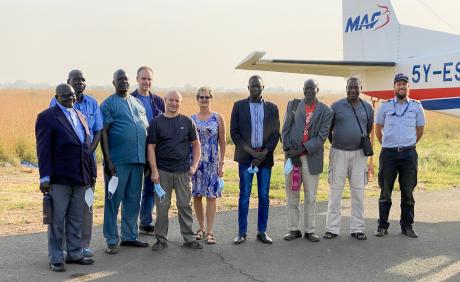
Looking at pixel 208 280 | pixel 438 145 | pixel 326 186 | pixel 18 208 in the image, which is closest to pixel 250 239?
pixel 208 280

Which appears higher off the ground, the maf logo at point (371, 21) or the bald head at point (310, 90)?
the maf logo at point (371, 21)

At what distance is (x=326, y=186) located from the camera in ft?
34.3

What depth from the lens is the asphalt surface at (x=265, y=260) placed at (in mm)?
4695

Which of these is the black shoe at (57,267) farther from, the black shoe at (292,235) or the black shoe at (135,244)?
the black shoe at (292,235)

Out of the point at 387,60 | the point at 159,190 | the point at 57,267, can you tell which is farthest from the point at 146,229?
the point at 387,60

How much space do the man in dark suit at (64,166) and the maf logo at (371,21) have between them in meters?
8.30

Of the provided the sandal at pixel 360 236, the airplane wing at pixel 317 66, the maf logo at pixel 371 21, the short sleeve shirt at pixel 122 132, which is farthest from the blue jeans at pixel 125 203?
the maf logo at pixel 371 21

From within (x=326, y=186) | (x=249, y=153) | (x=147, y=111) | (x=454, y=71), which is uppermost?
(x=454, y=71)

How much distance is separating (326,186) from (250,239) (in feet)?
15.4

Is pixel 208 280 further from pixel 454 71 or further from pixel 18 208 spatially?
pixel 454 71

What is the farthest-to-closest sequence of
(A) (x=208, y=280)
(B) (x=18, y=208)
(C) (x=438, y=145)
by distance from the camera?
1. (C) (x=438, y=145)
2. (B) (x=18, y=208)
3. (A) (x=208, y=280)

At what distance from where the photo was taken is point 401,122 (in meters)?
6.07

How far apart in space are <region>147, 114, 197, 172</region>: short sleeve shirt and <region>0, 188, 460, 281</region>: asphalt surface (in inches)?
34.8

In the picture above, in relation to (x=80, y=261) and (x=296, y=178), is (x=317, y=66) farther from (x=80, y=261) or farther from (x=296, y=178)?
(x=80, y=261)
